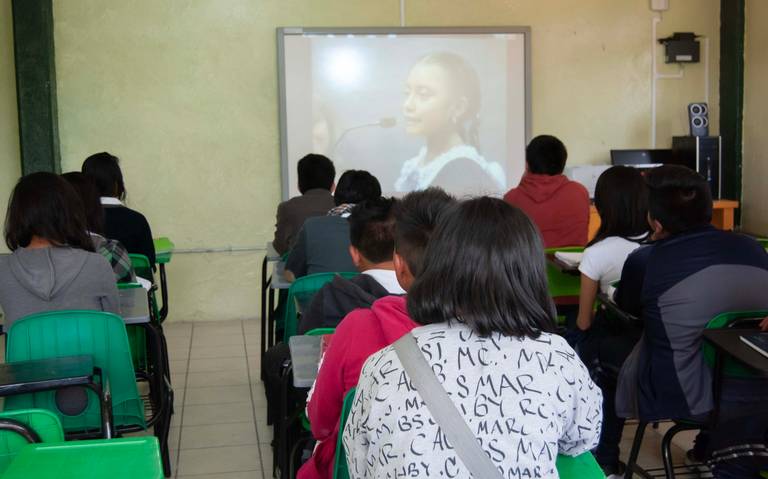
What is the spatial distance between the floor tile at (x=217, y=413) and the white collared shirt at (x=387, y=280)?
1906 millimetres

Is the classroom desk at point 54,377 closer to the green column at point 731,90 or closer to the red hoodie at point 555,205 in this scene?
the red hoodie at point 555,205

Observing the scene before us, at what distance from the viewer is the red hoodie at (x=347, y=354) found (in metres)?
1.85

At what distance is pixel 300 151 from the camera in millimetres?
6203

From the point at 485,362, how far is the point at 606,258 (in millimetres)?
2026

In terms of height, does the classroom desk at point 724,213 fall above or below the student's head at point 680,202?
below

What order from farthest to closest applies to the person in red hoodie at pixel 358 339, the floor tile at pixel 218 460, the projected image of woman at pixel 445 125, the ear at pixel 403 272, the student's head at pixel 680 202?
the projected image of woman at pixel 445 125
the floor tile at pixel 218 460
the student's head at pixel 680 202
the ear at pixel 403 272
the person in red hoodie at pixel 358 339

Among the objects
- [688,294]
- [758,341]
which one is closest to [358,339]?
[758,341]

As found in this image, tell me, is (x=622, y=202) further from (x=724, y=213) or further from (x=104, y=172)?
(x=724, y=213)

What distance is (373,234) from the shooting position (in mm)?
2658

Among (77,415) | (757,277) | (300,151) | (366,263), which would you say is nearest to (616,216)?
(757,277)

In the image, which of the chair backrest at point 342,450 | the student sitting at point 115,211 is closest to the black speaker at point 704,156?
the student sitting at point 115,211

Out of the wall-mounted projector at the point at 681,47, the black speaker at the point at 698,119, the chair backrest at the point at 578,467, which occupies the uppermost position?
the wall-mounted projector at the point at 681,47

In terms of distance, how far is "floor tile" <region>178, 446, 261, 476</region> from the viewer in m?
3.54

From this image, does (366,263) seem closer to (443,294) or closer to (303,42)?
(443,294)
